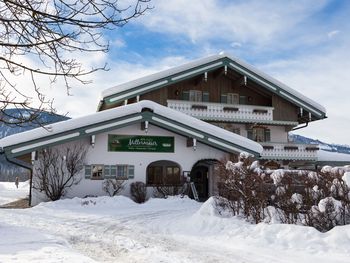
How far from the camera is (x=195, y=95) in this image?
2941 centimetres

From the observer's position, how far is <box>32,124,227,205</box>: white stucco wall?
20.9 metres

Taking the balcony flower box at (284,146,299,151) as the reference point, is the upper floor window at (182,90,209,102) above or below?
above

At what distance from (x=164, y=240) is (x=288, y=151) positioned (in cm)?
2020

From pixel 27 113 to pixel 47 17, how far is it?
1131 millimetres

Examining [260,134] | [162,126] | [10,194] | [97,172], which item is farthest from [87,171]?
[260,134]

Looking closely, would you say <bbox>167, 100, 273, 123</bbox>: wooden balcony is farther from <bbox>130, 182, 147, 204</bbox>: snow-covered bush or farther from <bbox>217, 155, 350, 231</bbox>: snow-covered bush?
<bbox>217, 155, 350, 231</bbox>: snow-covered bush

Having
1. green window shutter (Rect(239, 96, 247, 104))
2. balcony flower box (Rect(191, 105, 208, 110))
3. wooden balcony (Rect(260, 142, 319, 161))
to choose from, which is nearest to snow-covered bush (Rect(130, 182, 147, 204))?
balcony flower box (Rect(191, 105, 208, 110))

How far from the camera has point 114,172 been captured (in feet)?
70.5

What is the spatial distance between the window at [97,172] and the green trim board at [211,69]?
237 inches

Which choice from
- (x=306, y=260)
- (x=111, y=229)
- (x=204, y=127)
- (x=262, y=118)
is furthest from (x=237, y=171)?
(x=262, y=118)

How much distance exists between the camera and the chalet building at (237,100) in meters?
27.0

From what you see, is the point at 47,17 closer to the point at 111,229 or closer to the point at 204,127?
the point at 111,229

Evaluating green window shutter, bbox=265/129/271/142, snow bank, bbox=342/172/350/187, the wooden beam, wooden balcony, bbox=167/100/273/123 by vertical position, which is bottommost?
snow bank, bbox=342/172/350/187

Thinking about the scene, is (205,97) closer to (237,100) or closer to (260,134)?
(237,100)
